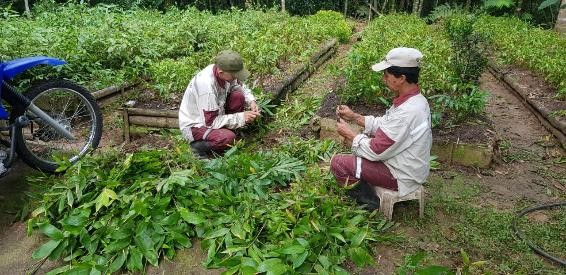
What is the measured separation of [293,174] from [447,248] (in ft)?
4.40

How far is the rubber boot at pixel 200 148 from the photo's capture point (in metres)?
4.31

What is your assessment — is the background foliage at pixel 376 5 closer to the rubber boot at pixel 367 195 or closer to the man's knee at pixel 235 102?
the man's knee at pixel 235 102

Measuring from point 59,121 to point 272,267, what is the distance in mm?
2800

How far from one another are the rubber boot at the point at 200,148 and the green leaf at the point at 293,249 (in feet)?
5.94

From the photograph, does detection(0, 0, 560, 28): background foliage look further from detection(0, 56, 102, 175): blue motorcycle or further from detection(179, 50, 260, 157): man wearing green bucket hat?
detection(179, 50, 260, 157): man wearing green bucket hat

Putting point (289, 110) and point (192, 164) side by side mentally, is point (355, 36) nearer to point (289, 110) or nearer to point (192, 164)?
point (289, 110)

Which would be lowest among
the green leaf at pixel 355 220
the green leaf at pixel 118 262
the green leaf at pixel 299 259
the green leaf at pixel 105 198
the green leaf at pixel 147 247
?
the green leaf at pixel 118 262

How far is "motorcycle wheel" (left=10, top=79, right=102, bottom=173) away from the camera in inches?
155

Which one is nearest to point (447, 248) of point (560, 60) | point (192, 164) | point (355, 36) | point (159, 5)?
point (192, 164)

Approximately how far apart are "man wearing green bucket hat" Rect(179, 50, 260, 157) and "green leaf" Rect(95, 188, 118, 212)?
3.81 feet

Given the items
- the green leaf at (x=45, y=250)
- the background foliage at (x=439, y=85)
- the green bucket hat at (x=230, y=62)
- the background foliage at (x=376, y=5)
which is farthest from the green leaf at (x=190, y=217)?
the background foliage at (x=376, y=5)

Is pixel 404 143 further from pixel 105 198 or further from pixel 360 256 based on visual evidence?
pixel 105 198

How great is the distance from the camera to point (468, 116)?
505cm

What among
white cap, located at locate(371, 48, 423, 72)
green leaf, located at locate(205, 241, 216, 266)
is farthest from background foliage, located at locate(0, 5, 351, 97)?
white cap, located at locate(371, 48, 423, 72)
